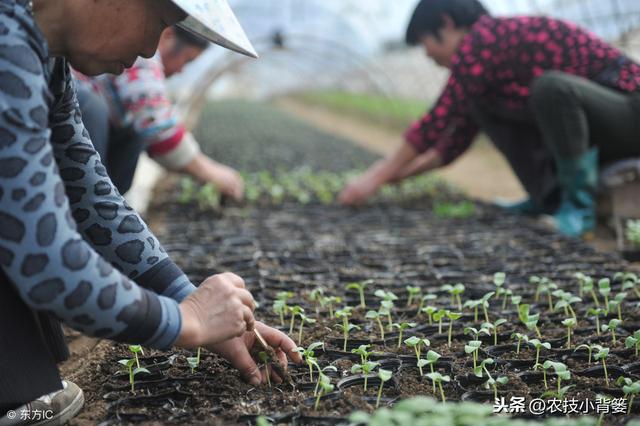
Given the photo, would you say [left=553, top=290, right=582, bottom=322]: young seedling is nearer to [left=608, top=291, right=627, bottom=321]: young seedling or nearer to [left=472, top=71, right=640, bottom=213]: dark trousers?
[left=608, top=291, right=627, bottom=321]: young seedling

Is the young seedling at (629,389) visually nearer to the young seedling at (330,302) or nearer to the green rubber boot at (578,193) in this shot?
the young seedling at (330,302)

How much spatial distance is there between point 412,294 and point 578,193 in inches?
74.6

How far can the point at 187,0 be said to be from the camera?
1502mm

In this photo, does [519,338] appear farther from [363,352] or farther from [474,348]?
[363,352]

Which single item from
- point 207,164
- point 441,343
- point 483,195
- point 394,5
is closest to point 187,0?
point 441,343

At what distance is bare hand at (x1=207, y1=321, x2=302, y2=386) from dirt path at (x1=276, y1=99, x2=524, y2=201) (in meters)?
4.21

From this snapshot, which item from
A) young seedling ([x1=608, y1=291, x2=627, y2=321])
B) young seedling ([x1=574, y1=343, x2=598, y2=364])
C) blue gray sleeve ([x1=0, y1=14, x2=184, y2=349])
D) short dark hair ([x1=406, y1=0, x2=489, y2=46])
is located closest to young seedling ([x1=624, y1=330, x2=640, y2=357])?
young seedling ([x1=574, y1=343, x2=598, y2=364])

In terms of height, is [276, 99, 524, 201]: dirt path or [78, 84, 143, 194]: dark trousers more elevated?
[78, 84, 143, 194]: dark trousers

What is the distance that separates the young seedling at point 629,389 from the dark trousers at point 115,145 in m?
2.42

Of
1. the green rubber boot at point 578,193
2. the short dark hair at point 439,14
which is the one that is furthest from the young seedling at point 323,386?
the short dark hair at point 439,14

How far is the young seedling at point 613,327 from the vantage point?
215 centimetres

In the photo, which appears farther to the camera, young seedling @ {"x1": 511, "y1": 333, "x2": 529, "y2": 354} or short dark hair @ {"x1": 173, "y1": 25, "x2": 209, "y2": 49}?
short dark hair @ {"x1": 173, "y1": 25, "x2": 209, "y2": 49}

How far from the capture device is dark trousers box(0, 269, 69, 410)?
1582 mm

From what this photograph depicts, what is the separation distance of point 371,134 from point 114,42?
41.7 feet
